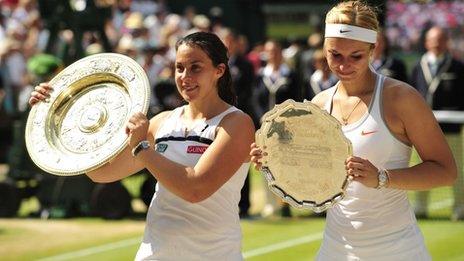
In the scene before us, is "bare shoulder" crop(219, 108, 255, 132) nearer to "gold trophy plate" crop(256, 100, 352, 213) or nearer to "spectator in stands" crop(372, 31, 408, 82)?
"gold trophy plate" crop(256, 100, 352, 213)

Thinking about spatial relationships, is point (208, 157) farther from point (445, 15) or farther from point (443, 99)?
point (445, 15)

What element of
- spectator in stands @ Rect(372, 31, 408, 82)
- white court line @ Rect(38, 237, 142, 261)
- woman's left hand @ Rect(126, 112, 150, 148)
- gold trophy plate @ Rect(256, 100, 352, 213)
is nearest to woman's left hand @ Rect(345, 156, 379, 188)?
gold trophy plate @ Rect(256, 100, 352, 213)

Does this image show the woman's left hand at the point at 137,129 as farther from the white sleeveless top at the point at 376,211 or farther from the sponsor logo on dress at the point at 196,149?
the white sleeveless top at the point at 376,211

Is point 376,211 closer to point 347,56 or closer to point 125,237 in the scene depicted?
point 347,56

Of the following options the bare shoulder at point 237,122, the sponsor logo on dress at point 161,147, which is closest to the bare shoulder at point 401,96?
the bare shoulder at point 237,122

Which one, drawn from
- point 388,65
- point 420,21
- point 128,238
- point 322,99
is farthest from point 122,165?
point 420,21

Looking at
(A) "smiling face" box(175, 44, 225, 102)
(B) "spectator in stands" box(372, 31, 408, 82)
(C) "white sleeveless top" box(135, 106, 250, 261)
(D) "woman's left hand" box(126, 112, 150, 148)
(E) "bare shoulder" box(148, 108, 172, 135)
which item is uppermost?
(A) "smiling face" box(175, 44, 225, 102)

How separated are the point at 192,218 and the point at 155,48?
482 inches

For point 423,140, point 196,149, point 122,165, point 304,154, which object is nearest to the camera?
point 304,154

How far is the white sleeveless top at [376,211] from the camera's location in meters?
4.73

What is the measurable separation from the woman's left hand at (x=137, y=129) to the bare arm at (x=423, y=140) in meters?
0.98

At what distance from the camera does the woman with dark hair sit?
477 centimetres

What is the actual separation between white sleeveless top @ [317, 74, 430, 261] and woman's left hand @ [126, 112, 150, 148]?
80cm

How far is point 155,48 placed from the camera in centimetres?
1700
